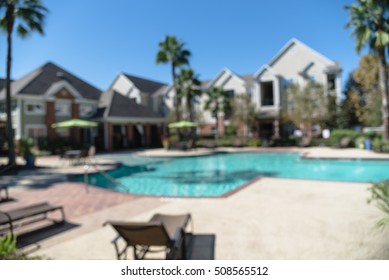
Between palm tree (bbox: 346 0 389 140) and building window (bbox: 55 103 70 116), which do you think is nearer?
palm tree (bbox: 346 0 389 140)

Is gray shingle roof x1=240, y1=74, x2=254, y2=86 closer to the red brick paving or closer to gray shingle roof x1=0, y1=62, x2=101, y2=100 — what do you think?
gray shingle roof x1=0, y1=62, x2=101, y2=100

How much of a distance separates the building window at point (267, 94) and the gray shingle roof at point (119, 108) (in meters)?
13.2

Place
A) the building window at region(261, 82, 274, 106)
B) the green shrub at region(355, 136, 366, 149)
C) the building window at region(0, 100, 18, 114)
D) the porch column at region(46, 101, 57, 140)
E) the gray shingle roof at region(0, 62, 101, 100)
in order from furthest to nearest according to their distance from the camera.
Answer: the building window at region(261, 82, 274, 106)
the porch column at region(46, 101, 57, 140)
the gray shingle roof at region(0, 62, 101, 100)
the building window at region(0, 100, 18, 114)
the green shrub at region(355, 136, 366, 149)

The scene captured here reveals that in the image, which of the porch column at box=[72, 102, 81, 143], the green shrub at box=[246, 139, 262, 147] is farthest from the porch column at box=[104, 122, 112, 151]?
the green shrub at box=[246, 139, 262, 147]

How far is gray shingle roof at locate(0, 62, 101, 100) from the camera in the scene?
24.5 m

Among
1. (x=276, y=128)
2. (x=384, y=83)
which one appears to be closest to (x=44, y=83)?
(x=276, y=128)

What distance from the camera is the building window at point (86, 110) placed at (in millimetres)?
28853

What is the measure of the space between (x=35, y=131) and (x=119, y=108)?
28.0 ft

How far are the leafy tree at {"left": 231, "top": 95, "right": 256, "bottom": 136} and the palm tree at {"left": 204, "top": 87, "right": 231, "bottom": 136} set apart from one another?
41.8 inches
